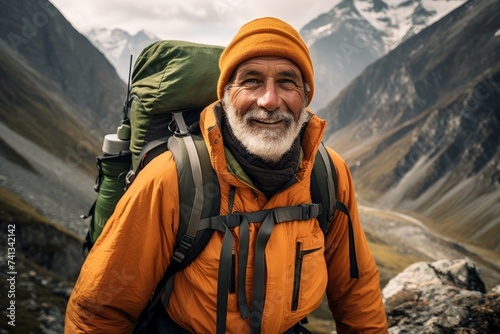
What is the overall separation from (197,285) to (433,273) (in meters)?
8.49

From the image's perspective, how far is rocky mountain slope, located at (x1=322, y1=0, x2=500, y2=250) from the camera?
99.3m

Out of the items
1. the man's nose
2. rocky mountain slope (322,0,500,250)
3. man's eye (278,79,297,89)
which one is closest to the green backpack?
the man's nose

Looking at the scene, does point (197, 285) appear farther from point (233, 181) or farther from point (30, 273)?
point (30, 273)

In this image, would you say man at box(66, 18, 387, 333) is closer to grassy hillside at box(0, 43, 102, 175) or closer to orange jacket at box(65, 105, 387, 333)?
orange jacket at box(65, 105, 387, 333)

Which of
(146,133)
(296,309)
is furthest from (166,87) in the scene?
(296,309)

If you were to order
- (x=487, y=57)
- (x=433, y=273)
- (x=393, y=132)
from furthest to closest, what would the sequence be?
1. (x=393, y=132)
2. (x=487, y=57)
3. (x=433, y=273)

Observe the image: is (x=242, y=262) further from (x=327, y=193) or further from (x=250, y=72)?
(x=250, y=72)

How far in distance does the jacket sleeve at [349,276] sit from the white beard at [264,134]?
Answer: 781 millimetres

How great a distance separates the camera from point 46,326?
31.9ft

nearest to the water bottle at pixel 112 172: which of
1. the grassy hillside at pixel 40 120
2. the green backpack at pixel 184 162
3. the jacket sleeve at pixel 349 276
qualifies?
the green backpack at pixel 184 162

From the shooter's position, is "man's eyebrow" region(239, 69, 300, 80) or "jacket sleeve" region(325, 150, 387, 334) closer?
"man's eyebrow" region(239, 69, 300, 80)

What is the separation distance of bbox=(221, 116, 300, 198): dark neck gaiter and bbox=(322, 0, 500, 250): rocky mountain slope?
97.0m

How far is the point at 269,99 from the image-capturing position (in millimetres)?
3600

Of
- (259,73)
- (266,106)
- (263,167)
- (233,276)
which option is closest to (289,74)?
(259,73)
